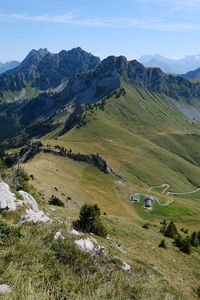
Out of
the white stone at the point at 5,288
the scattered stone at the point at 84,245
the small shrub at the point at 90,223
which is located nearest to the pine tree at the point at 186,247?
the small shrub at the point at 90,223

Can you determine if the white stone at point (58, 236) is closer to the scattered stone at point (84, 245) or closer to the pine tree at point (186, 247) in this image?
the scattered stone at point (84, 245)

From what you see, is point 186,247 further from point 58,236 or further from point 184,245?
point 58,236

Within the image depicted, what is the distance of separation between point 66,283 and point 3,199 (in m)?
16.0

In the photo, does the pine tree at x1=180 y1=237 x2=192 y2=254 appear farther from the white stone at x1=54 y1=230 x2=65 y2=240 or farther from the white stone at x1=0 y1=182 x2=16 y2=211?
the white stone at x1=54 y1=230 x2=65 y2=240

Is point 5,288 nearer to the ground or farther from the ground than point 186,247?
farther from the ground

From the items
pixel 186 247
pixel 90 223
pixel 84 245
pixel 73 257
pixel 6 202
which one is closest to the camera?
pixel 73 257

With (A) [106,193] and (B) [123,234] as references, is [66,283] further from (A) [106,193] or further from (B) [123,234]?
(A) [106,193]

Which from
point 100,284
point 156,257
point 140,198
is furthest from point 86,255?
point 140,198

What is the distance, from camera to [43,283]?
33.7 feet

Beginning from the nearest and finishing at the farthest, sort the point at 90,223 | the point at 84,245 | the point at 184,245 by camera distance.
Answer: the point at 84,245
the point at 90,223
the point at 184,245

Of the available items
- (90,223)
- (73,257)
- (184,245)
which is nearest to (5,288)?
(73,257)

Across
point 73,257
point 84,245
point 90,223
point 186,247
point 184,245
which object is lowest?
point 184,245

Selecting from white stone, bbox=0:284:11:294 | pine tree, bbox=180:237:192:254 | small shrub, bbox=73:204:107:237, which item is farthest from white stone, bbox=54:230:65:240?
pine tree, bbox=180:237:192:254

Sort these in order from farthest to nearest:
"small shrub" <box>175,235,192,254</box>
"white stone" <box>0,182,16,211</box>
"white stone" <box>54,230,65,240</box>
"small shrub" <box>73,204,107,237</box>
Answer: "small shrub" <box>175,235,192,254</box> < "small shrub" <box>73,204,107,237</box> < "white stone" <box>0,182,16,211</box> < "white stone" <box>54,230,65,240</box>
